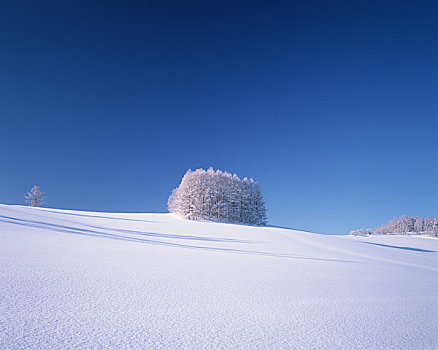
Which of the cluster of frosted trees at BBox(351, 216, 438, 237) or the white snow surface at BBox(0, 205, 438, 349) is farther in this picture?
the cluster of frosted trees at BBox(351, 216, 438, 237)

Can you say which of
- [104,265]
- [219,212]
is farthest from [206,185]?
[104,265]

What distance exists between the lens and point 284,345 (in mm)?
1681

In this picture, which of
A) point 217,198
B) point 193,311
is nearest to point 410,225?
point 217,198

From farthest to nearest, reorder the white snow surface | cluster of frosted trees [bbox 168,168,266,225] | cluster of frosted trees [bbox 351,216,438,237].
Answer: cluster of frosted trees [bbox 351,216,438,237] < cluster of frosted trees [bbox 168,168,266,225] < the white snow surface

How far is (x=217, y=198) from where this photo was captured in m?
44.6

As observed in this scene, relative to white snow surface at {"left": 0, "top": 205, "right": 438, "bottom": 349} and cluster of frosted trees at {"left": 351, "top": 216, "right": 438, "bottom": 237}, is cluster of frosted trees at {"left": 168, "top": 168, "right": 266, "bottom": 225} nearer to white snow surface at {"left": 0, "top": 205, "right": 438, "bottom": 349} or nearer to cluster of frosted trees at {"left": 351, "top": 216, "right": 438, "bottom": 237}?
white snow surface at {"left": 0, "top": 205, "right": 438, "bottom": 349}

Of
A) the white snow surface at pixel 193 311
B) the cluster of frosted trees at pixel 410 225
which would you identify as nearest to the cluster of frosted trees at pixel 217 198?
the white snow surface at pixel 193 311

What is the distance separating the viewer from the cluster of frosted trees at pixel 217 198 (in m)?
42.5

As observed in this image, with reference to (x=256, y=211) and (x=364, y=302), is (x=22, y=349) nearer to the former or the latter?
(x=364, y=302)

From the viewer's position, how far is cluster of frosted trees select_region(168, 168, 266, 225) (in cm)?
4253

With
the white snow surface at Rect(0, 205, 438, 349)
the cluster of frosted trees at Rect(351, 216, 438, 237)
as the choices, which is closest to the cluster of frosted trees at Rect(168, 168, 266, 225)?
the white snow surface at Rect(0, 205, 438, 349)

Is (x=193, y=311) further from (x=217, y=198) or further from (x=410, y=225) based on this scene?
(x=410, y=225)

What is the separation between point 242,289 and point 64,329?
2107mm

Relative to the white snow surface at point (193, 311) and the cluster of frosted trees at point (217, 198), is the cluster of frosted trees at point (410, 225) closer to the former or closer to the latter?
the cluster of frosted trees at point (217, 198)
